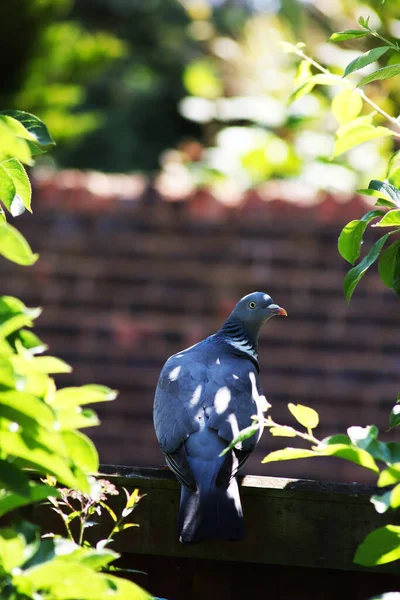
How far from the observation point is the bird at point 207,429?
182cm

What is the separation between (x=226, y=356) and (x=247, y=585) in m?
1.00

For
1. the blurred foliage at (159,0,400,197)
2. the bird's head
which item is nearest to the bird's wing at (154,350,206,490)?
the bird's head

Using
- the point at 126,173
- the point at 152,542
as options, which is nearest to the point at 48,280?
the point at 152,542

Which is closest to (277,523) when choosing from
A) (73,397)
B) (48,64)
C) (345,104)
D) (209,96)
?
(73,397)

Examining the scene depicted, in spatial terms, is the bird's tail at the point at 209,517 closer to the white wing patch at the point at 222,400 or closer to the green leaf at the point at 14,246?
the white wing patch at the point at 222,400

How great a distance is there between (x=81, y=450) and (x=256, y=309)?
2074 millimetres

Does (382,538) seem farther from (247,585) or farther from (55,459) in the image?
(247,585)

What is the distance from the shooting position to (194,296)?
18.5ft

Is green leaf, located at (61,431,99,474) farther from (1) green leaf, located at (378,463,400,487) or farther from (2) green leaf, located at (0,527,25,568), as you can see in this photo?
(1) green leaf, located at (378,463,400,487)

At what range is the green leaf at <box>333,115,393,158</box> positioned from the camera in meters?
1.69

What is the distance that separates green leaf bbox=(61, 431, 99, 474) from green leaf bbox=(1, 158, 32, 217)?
0.44 meters

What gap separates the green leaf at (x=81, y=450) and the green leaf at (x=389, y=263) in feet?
2.58

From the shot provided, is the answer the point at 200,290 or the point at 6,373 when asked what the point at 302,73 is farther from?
the point at 200,290

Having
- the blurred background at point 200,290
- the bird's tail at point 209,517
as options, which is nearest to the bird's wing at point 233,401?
the bird's tail at point 209,517
